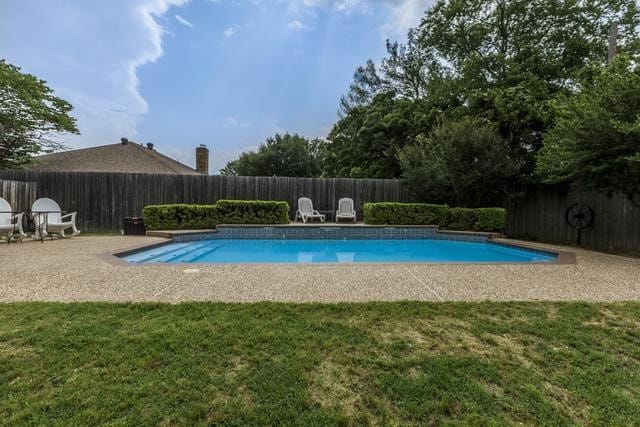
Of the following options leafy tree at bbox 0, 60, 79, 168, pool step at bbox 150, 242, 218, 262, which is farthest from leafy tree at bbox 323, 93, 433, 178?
leafy tree at bbox 0, 60, 79, 168

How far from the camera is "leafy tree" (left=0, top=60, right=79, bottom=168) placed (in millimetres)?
12492

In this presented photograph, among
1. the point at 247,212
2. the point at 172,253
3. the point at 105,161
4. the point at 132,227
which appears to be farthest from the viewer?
the point at 105,161

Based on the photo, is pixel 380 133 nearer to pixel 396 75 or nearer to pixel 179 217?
pixel 396 75

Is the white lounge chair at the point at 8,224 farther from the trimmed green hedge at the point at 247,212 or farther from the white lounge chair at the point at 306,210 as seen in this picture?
the white lounge chair at the point at 306,210

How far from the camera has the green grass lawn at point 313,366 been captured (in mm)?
1604

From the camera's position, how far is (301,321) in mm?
2650

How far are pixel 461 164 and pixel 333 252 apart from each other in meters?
5.15

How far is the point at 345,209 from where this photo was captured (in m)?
11.7

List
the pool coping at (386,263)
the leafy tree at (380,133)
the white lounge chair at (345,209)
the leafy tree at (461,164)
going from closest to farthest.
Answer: the pool coping at (386,263) < the leafy tree at (461,164) < the white lounge chair at (345,209) < the leafy tree at (380,133)

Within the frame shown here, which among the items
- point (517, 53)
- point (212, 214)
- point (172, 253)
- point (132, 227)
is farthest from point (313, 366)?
point (517, 53)

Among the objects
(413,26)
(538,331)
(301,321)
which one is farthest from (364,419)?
(413,26)

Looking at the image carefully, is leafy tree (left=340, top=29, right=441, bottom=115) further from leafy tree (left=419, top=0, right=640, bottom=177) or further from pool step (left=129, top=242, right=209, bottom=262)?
pool step (left=129, top=242, right=209, bottom=262)

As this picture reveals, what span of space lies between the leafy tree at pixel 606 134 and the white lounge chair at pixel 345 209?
622cm

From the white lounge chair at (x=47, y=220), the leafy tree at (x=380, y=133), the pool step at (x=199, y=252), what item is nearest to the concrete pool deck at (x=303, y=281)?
the pool step at (x=199, y=252)
